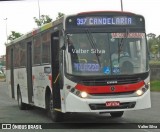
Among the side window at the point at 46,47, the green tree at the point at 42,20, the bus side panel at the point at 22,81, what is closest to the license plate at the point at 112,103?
the side window at the point at 46,47

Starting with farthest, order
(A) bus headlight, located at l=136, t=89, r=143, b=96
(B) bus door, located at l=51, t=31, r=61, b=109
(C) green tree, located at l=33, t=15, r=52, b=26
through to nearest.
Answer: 1. (C) green tree, located at l=33, t=15, r=52, b=26
2. (B) bus door, located at l=51, t=31, r=61, b=109
3. (A) bus headlight, located at l=136, t=89, r=143, b=96

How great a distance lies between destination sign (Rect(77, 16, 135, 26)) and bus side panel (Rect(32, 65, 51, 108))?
235 centimetres

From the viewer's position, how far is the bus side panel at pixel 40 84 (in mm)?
14438

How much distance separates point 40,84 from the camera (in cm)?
1522

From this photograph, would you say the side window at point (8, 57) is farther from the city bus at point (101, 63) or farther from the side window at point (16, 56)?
the city bus at point (101, 63)

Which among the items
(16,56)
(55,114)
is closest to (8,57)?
(16,56)

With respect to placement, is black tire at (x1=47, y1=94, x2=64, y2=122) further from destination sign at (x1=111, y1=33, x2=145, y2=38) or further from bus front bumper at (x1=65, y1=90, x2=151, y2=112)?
destination sign at (x1=111, y1=33, x2=145, y2=38)

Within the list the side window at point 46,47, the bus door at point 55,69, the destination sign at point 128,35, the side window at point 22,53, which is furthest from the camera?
the side window at point 22,53

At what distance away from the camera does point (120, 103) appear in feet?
38.7

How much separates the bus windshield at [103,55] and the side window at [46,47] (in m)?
1.96

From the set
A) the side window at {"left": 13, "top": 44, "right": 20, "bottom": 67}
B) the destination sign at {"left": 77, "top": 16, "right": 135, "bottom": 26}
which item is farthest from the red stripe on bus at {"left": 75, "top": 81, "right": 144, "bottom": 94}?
Answer: the side window at {"left": 13, "top": 44, "right": 20, "bottom": 67}

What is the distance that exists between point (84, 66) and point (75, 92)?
0.71m

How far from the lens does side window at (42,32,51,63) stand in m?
13.9

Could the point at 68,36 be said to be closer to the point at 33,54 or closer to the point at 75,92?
A: the point at 75,92
